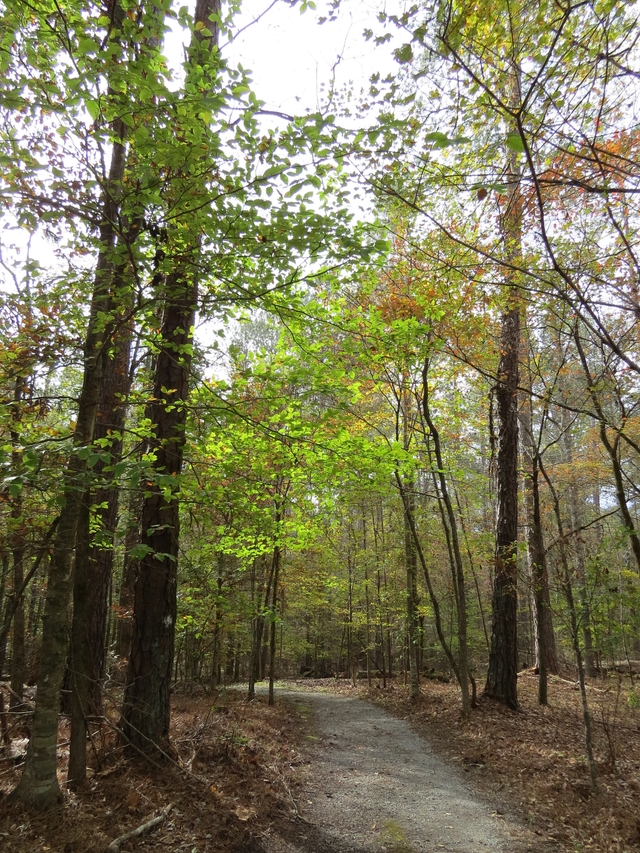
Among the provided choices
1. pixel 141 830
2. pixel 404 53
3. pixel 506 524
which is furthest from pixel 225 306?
pixel 506 524

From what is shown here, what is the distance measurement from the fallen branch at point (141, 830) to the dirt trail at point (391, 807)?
0.99m

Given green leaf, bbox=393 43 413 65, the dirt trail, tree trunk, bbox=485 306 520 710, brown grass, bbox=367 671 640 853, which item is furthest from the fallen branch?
tree trunk, bbox=485 306 520 710

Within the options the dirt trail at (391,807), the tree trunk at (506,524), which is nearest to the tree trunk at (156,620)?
the dirt trail at (391,807)

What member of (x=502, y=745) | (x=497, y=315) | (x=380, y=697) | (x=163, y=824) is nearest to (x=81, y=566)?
(x=163, y=824)

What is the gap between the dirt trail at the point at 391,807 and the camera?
4.45m

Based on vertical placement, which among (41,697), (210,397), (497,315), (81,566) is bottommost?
(41,697)

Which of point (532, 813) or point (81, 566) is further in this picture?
point (532, 813)

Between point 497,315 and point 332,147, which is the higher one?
point 497,315

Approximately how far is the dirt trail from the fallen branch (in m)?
0.99

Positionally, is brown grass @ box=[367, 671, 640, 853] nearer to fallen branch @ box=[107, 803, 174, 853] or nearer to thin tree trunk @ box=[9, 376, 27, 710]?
fallen branch @ box=[107, 803, 174, 853]

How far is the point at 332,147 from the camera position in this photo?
10.6ft

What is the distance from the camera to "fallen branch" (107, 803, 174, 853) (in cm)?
337

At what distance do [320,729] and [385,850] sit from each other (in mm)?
5223

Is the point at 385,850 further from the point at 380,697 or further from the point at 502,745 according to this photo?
the point at 380,697
